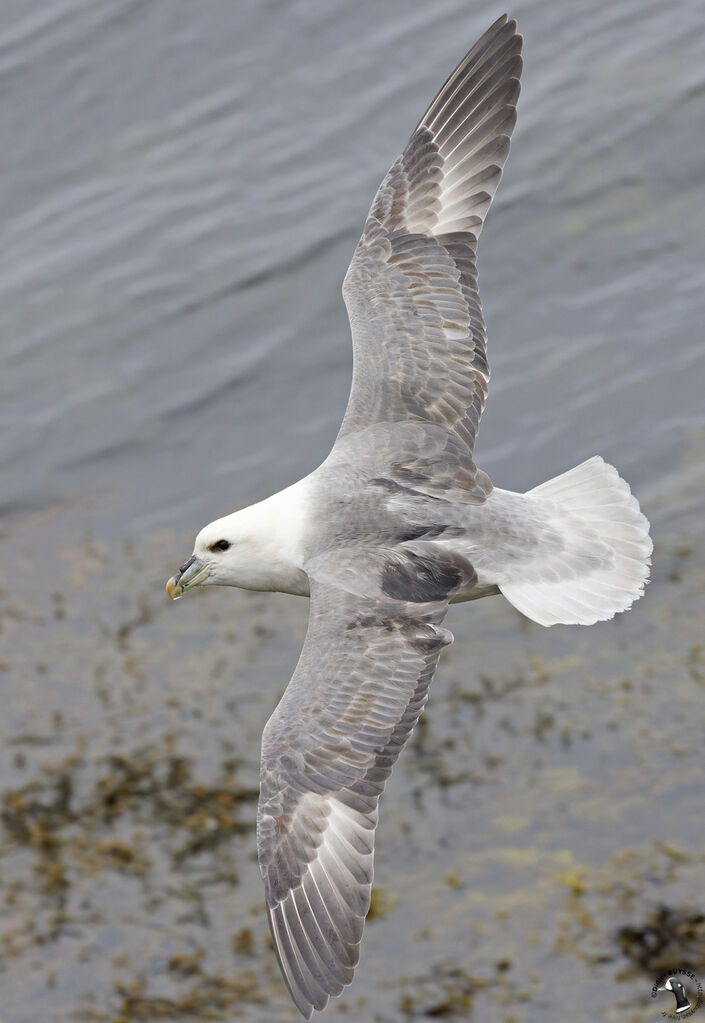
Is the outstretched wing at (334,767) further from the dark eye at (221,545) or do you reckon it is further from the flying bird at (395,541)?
the dark eye at (221,545)

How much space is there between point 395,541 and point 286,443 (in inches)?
188

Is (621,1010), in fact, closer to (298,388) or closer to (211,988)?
(211,988)

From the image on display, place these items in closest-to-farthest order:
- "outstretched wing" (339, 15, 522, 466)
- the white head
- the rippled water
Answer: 1. the white head
2. "outstretched wing" (339, 15, 522, 466)
3. the rippled water

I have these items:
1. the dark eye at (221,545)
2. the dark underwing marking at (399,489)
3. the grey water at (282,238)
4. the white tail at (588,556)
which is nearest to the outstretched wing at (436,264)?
the dark underwing marking at (399,489)

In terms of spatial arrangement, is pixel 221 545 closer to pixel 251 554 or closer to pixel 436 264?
pixel 251 554

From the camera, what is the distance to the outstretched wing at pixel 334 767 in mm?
5340

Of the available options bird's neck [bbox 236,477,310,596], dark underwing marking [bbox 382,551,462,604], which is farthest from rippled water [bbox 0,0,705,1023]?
dark underwing marking [bbox 382,551,462,604]

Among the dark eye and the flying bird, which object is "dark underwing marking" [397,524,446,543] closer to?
the flying bird

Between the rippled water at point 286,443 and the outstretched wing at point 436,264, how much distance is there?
2.45m

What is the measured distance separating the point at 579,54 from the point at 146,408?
16.9 feet

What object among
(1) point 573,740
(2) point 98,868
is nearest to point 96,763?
(2) point 98,868

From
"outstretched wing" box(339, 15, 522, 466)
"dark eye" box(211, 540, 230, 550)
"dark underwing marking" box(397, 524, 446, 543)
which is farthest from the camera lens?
"outstretched wing" box(339, 15, 522, 466)

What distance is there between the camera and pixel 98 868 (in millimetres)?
8156

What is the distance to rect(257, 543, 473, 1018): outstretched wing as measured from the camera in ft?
17.5
